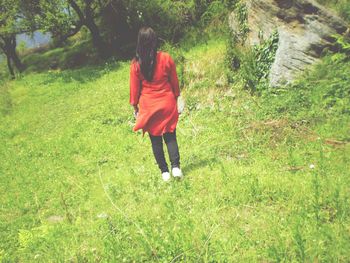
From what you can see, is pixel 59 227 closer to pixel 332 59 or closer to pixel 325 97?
pixel 325 97

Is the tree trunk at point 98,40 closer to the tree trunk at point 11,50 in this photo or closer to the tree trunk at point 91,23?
the tree trunk at point 91,23

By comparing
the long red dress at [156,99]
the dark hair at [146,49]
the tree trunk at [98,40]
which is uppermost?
the dark hair at [146,49]

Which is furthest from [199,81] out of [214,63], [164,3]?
[164,3]

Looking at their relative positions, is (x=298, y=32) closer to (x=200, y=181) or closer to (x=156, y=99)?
(x=156, y=99)

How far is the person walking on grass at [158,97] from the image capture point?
21.9ft

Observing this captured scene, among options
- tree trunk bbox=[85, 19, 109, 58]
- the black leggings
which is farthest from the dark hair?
tree trunk bbox=[85, 19, 109, 58]

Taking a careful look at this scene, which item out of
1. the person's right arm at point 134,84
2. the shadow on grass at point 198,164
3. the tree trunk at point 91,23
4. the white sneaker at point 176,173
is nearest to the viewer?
the person's right arm at point 134,84

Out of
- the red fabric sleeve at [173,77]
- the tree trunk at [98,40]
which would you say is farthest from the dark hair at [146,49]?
the tree trunk at [98,40]

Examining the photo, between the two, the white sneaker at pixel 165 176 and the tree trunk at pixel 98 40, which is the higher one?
the white sneaker at pixel 165 176

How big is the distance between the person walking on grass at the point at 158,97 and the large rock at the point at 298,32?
4.59 meters

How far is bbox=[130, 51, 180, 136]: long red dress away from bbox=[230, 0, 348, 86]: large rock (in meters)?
4.55

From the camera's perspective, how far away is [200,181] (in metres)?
6.83

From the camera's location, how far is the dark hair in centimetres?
634

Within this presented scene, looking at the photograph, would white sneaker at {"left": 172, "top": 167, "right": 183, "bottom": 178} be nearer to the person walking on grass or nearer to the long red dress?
the person walking on grass
